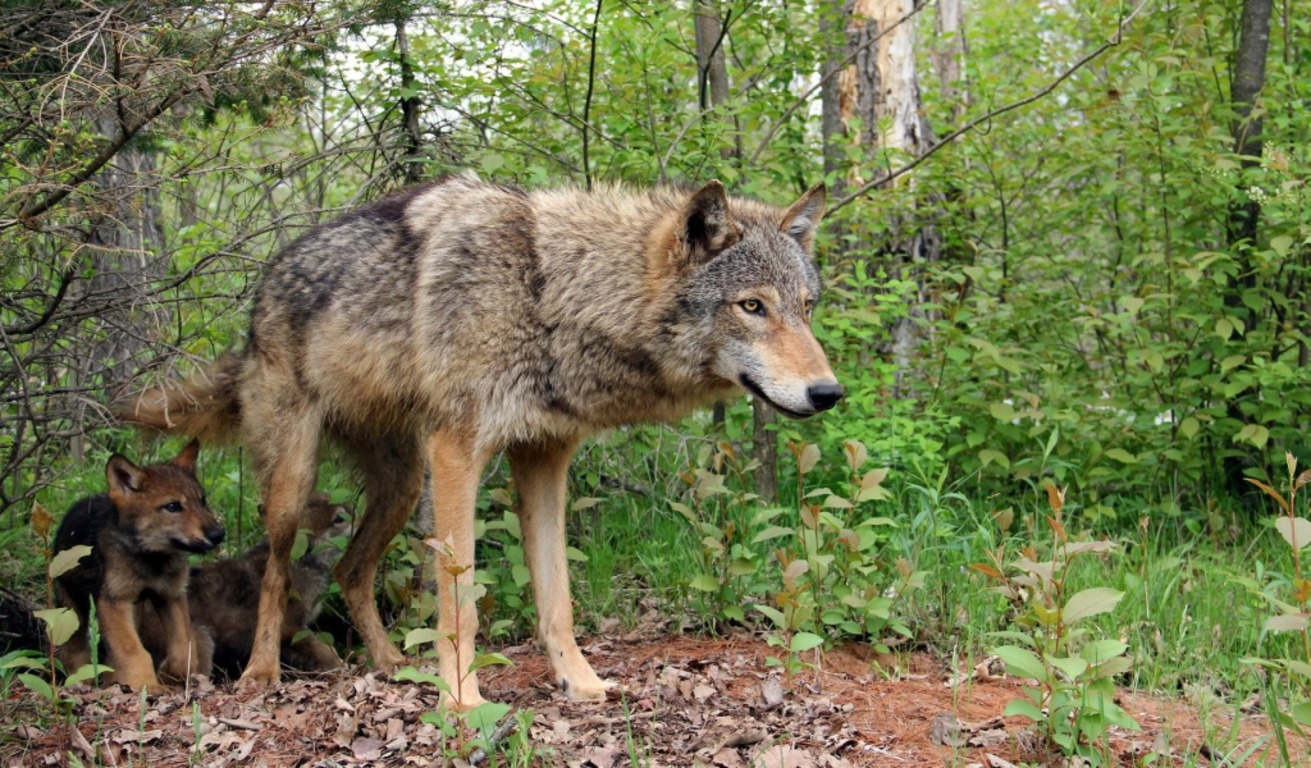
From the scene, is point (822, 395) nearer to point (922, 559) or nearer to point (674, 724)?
point (674, 724)

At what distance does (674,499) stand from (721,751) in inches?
134

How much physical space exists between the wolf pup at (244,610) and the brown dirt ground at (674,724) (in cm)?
78

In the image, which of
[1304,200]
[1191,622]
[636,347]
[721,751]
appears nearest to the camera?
[721,751]

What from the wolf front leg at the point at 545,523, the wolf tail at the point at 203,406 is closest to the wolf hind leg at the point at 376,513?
the wolf tail at the point at 203,406

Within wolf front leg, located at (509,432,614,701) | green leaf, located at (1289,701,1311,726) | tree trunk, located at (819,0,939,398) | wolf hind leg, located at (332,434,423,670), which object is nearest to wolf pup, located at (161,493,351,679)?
wolf hind leg, located at (332,434,423,670)

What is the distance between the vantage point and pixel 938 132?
8.09 m

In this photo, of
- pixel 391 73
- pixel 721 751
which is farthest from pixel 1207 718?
pixel 391 73

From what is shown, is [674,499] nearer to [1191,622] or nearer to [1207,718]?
[1191,622]

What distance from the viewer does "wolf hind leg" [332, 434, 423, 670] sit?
6.11 meters

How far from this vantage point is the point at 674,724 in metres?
4.39

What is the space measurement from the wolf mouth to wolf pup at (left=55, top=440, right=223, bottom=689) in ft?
8.85

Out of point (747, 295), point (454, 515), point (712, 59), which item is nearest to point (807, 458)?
point (747, 295)

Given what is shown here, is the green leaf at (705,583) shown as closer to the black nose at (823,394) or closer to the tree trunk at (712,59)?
the black nose at (823,394)

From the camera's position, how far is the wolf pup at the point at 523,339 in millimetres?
4891
